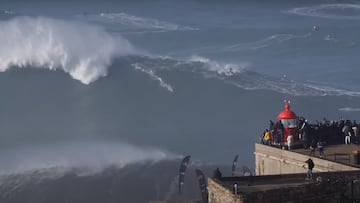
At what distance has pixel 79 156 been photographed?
32469mm

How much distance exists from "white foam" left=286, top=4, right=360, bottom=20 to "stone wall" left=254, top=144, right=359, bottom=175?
85.2m

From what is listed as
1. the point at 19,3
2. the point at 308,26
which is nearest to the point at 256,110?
the point at 308,26

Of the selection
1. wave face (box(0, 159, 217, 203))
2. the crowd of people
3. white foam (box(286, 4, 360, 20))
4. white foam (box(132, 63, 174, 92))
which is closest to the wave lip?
white foam (box(286, 4, 360, 20))

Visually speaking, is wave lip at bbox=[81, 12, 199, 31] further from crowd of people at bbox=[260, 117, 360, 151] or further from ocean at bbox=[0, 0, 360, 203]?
crowd of people at bbox=[260, 117, 360, 151]

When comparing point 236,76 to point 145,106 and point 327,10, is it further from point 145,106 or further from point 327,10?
point 327,10

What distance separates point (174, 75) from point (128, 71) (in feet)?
9.08

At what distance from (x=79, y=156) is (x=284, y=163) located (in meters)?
11.5

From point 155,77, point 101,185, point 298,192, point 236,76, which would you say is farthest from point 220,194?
point 236,76

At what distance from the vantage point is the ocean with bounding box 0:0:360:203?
29.6 meters

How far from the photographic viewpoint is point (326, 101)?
146 feet

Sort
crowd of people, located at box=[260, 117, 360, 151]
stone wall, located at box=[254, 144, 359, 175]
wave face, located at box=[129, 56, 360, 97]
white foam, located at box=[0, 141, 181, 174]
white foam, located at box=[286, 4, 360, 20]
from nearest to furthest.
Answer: stone wall, located at box=[254, 144, 359, 175] < crowd of people, located at box=[260, 117, 360, 151] < white foam, located at box=[0, 141, 181, 174] < wave face, located at box=[129, 56, 360, 97] < white foam, located at box=[286, 4, 360, 20]

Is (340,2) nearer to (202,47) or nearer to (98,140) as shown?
(202,47)

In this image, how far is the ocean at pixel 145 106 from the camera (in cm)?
2961

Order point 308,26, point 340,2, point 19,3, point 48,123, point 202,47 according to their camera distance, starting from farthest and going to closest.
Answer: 1. point 19,3
2. point 340,2
3. point 308,26
4. point 202,47
5. point 48,123
